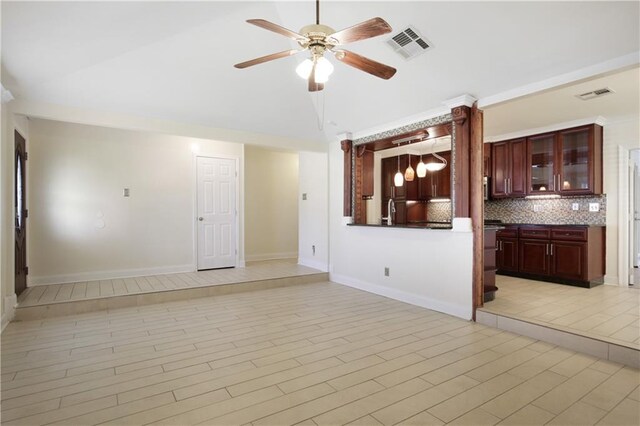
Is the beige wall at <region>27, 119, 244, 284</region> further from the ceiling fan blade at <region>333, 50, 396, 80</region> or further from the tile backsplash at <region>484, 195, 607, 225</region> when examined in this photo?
the tile backsplash at <region>484, 195, 607, 225</region>

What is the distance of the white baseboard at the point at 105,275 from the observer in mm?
5143

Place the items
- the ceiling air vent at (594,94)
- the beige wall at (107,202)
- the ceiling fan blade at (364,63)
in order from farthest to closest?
the beige wall at (107,202), the ceiling air vent at (594,94), the ceiling fan blade at (364,63)

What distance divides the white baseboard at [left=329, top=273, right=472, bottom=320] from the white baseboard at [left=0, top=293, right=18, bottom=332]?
14.6ft

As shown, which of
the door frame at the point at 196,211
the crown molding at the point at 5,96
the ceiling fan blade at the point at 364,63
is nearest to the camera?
the ceiling fan blade at the point at 364,63

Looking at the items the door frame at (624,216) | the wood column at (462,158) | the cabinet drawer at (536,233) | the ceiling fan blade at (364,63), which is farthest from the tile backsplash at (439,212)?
the ceiling fan blade at (364,63)

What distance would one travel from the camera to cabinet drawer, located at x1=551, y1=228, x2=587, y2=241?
5.14 m

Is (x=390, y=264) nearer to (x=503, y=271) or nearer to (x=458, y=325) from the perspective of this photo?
(x=458, y=325)

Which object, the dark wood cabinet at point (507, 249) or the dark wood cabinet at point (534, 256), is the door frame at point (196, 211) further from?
the dark wood cabinet at point (534, 256)

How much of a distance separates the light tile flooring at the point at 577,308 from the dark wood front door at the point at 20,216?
5.94 metres

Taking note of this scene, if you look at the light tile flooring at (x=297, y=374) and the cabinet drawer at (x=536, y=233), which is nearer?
the light tile flooring at (x=297, y=374)

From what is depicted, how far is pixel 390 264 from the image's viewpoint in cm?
511

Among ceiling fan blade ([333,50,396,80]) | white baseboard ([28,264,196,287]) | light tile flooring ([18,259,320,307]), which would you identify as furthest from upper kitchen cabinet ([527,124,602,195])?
white baseboard ([28,264,196,287])

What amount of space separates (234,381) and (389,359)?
1300 mm

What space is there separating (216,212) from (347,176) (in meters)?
2.67
